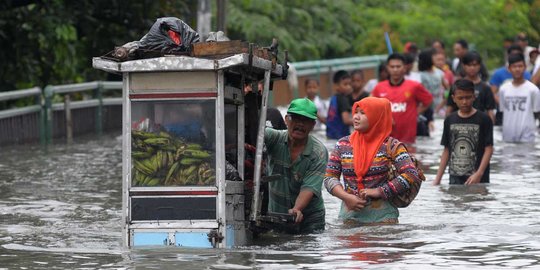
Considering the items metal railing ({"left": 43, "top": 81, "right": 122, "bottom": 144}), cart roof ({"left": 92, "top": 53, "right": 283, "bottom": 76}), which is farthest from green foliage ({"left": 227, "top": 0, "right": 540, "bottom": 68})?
cart roof ({"left": 92, "top": 53, "right": 283, "bottom": 76})

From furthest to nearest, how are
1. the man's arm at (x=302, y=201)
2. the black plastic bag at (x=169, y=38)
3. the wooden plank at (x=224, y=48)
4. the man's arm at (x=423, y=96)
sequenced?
the man's arm at (x=423, y=96) < the man's arm at (x=302, y=201) < the black plastic bag at (x=169, y=38) < the wooden plank at (x=224, y=48)

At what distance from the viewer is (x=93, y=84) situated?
24.4 metres

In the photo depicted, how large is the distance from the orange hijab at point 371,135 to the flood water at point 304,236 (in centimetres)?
57

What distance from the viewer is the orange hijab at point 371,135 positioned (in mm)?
11180

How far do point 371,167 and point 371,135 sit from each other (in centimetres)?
25

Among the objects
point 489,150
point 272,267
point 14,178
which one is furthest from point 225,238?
point 14,178

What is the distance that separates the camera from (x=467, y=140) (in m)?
14.6

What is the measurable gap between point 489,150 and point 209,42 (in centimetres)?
517

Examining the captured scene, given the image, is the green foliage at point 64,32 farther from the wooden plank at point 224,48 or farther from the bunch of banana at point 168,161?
the wooden plank at point 224,48

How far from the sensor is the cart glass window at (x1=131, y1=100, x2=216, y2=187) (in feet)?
33.2

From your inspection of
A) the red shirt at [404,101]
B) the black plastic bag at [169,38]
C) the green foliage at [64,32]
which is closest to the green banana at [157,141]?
the black plastic bag at [169,38]

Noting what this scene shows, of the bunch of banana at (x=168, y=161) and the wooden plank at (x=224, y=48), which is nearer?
the wooden plank at (x=224, y=48)

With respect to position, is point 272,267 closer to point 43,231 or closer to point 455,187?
point 43,231

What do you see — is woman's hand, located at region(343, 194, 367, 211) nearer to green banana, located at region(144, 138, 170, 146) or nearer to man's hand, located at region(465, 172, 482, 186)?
green banana, located at region(144, 138, 170, 146)
